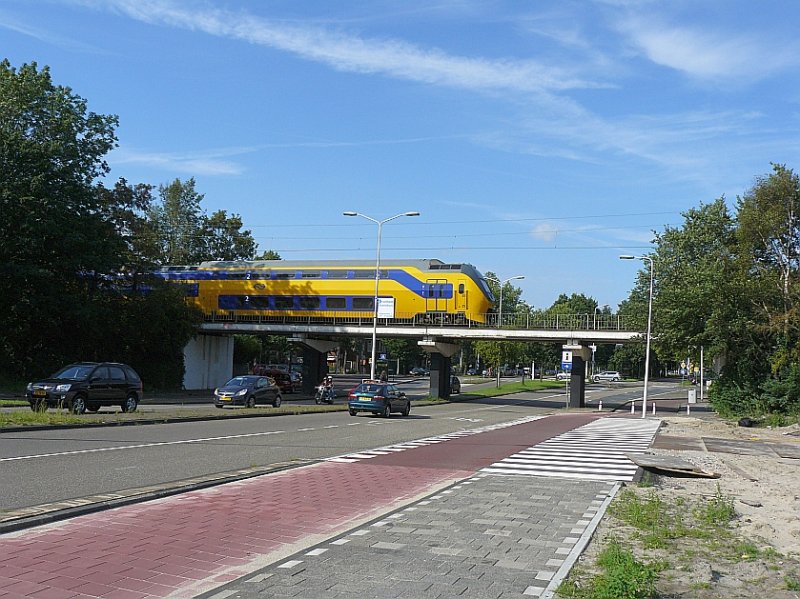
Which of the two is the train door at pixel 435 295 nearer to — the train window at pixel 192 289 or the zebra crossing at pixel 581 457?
the train window at pixel 192 289

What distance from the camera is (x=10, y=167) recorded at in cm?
4231

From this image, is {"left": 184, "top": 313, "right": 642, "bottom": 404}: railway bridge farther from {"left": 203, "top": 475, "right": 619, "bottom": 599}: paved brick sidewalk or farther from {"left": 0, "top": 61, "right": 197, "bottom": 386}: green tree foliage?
{"left": 203, "top": 475, "right": 619, "bottom": 599}: paved brick sidewalk

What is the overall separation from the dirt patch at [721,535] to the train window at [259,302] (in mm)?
41417

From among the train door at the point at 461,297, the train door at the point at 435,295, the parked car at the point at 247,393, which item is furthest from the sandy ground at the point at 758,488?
the train door at the point at 435,295

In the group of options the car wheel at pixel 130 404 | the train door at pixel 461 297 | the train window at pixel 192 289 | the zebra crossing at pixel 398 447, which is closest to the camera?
the zebra crossing at pixel 398 447

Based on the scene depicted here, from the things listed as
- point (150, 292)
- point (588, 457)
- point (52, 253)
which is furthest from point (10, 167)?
point (588, 457)

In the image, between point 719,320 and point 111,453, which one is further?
point 719,320

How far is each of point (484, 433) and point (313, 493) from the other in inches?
587

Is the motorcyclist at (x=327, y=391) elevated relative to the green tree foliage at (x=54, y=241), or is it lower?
lower

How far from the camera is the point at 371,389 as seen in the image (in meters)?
34.4

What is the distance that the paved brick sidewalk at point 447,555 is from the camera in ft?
20.4

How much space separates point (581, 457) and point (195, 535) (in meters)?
11.5

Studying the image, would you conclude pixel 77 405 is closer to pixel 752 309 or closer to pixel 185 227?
pixel 752 309

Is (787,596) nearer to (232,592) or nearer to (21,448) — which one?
(232,592)
